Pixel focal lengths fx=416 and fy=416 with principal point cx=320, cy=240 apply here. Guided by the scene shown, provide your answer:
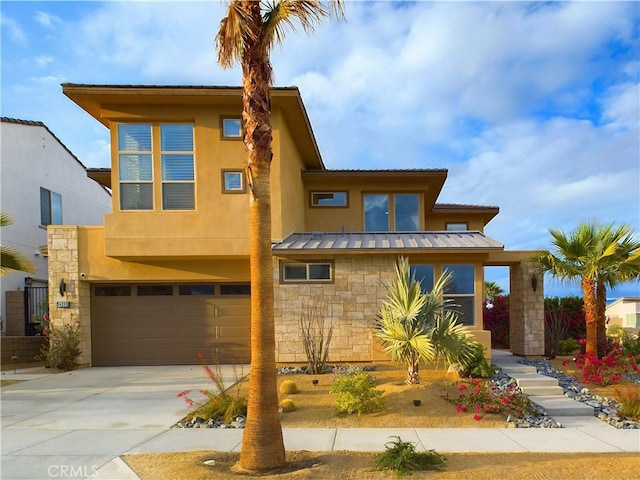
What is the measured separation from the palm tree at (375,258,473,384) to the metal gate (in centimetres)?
1368

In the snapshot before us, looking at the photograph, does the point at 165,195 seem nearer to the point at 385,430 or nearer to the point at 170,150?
the point at 170,150

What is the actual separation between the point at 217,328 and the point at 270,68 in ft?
31.1

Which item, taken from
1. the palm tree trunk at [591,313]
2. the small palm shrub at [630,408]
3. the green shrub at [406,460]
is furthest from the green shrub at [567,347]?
the green shrub at [406,460]

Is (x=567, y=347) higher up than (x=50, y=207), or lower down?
lower down

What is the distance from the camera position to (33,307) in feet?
54.1

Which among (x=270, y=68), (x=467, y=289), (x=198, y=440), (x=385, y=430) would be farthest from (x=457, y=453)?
(x=467, y=289)

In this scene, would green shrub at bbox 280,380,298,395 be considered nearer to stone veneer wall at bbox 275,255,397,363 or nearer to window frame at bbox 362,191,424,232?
stone veneer wall at bbox 275,255,397,363

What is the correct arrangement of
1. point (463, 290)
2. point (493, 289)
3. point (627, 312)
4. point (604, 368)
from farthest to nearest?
1. point (627, 312)
2. point (493, 289)
3. point (463, 290)
4. point (604, 368)

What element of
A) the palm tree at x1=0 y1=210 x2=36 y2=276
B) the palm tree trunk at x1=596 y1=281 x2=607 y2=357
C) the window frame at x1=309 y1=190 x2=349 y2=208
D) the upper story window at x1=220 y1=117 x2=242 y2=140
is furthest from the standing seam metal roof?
the palm tree at x1=0 y1=210 x2=36 y2=276

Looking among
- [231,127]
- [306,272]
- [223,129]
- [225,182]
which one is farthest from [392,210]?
[223,129]

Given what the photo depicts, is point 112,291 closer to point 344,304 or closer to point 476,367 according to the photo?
point 344,304

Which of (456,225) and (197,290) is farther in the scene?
(456,225)

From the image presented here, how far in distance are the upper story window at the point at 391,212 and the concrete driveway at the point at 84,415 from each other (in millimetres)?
7423

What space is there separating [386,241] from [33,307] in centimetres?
1422
